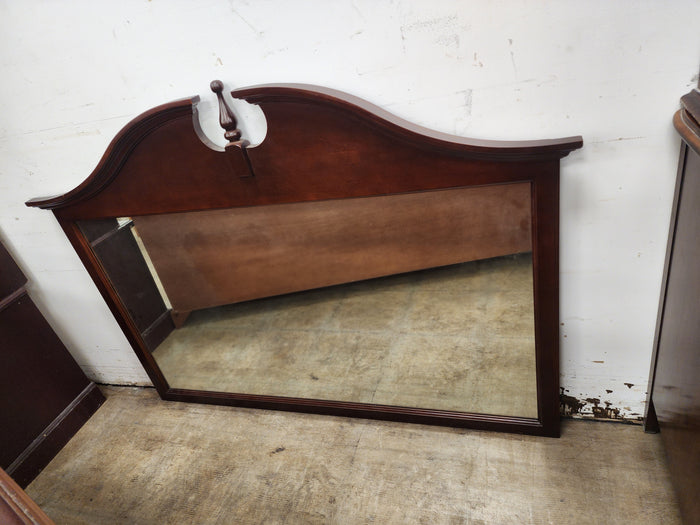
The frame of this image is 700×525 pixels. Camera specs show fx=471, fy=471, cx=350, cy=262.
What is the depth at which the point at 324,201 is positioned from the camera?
1554 millimetres

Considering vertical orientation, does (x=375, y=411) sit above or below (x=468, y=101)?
below

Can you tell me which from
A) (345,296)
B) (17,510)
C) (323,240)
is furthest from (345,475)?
(17,510)

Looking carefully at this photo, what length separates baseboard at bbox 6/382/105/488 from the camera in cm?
194

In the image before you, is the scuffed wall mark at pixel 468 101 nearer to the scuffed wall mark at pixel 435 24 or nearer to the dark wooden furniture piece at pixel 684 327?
the scuffed wall mark at pixel 435 24

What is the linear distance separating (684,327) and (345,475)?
1166mm

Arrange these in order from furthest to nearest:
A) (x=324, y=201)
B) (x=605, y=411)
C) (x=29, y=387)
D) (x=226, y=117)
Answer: (x=29, y=387), (x=605, y=411), (x=324, y=201), (x=226, y=117)

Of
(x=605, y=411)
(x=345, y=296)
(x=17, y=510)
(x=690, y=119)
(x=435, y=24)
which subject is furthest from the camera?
(x=345, y=296)

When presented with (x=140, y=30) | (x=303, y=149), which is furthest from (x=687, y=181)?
(x=140, y=30)

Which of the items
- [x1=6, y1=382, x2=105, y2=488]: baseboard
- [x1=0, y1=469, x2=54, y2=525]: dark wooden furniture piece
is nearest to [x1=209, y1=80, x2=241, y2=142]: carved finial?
[x1=0, y1=469, x2=54, y2=525]: dark wooden furniture piece

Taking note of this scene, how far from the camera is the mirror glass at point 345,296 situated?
1546 millimetres

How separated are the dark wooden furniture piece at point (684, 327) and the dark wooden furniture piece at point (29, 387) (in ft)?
7.69

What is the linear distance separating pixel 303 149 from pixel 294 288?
2.25 ft

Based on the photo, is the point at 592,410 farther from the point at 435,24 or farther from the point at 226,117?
the point at 226,117

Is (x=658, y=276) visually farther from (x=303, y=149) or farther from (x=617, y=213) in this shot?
(x=303, y=149)
